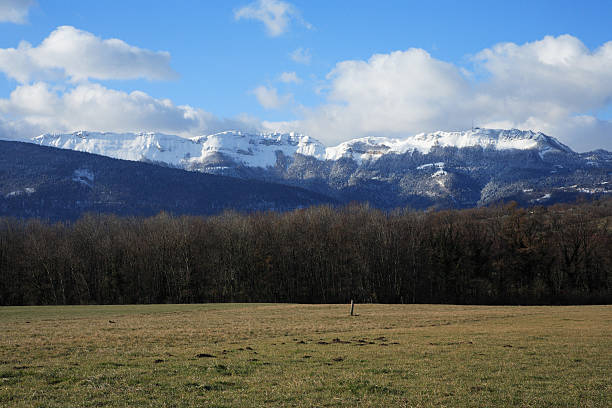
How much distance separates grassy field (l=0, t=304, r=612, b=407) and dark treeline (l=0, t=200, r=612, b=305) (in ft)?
195

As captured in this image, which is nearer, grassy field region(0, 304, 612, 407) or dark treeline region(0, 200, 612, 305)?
grassy field region(0, 304, 612, 407)

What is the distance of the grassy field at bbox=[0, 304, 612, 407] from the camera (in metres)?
14.2

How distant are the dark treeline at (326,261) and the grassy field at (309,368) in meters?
59.4

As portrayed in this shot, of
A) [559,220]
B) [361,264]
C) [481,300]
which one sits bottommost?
[481,300]

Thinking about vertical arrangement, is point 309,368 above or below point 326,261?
below

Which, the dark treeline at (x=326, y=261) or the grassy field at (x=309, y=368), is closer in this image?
the grassy field at (x=309, y=368)

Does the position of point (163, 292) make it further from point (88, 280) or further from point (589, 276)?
point (589, 276)

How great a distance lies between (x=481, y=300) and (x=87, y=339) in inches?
2761

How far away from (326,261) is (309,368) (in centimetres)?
8050

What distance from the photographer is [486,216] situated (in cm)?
11531

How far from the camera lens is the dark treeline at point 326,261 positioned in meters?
89.0

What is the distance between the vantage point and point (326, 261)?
9931 centimetres

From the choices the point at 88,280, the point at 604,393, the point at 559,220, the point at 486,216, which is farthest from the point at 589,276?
the point at 88,280

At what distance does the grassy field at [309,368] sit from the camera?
14.2 m
